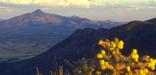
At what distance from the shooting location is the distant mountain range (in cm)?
12629

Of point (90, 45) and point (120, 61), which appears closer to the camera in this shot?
point (120, 61)

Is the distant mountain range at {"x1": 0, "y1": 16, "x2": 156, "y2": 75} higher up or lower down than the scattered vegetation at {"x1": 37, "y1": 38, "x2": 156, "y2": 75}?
lower down

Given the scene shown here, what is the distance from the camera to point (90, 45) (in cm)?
15425

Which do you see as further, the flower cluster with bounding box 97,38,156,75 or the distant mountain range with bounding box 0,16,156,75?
the distant mountain range with bounding box 0,16,156,75

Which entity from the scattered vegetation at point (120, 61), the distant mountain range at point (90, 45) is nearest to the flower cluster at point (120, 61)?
the scattered vegetation at point (120, 61)

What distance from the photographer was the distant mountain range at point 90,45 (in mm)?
126294

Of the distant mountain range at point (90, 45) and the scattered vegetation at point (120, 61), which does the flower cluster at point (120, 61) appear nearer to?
the scattered vegetation at point (120, 61)

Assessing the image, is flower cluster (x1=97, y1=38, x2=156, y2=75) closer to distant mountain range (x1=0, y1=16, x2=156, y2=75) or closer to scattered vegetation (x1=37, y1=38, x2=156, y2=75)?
scattered vegetation (x1=37, y1=38, x2=156, y2=75)

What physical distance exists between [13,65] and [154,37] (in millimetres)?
83282

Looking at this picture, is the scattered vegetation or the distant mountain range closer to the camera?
the scattered vegetation

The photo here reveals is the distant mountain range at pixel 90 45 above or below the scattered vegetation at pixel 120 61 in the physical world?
below

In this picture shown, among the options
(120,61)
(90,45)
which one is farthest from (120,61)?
(90,45)

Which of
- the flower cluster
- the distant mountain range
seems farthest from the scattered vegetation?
the distant mountain range

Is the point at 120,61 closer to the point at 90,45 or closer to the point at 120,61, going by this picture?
the point at 120,61
